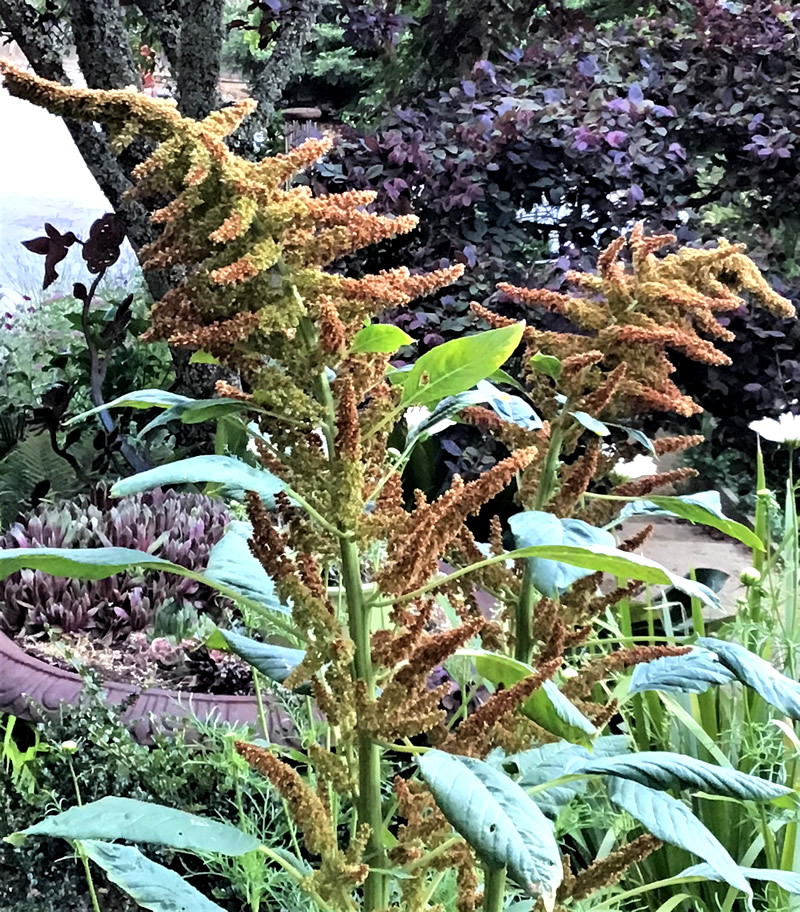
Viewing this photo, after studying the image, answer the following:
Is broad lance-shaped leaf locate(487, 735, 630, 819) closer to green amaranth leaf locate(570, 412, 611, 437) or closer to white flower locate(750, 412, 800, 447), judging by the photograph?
green amaranth leaf locate(570, 412, 611, 437)

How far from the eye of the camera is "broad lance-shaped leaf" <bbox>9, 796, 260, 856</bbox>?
1.49 ft

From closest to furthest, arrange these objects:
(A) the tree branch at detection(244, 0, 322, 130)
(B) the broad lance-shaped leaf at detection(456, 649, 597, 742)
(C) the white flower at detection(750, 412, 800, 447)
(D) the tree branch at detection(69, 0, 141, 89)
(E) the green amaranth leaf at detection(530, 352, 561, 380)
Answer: (B) the broad lance-shaped leaf at detection(456, 649, 597, 742), (E) the green amaranth leaf at detection(530, 352, 561, 380), (C) the white flower at detection(750, 412, 800, 447), (D) the tree branch at detection(69, 0, 141, 89), (A) the tree branch at detection(244, 0, 322, 130)

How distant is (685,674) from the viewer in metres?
0.57

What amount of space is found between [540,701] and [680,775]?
0.08m

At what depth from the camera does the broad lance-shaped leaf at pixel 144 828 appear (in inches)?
17.9

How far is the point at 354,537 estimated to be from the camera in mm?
481

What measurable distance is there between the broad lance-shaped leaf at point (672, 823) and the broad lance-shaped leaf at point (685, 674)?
0.07 metres

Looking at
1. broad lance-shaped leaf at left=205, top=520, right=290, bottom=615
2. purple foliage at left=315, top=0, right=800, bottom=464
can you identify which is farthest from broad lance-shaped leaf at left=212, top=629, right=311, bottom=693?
purple foliage at left=315, top=0, right=800, bottom=464

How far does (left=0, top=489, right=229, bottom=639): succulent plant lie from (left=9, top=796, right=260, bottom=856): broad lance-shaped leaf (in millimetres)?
1022

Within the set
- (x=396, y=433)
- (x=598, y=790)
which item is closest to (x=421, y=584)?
(x=598, y=790)

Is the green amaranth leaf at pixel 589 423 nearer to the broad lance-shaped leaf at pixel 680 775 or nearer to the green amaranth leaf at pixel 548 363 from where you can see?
the green amaranth leaf at pixel 548 363

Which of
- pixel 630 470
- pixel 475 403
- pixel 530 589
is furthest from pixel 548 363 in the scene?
pixel 630 470

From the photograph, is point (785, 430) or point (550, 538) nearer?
point (550, 538)

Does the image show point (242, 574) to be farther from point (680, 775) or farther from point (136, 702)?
point (136, 702)
